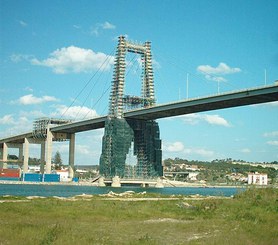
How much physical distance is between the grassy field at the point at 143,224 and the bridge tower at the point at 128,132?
69.3 m

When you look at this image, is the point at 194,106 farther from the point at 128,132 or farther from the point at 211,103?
the point at 128,132

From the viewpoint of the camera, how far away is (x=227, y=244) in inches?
634

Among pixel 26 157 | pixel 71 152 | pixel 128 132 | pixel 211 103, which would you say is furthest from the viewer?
pixel 26 157

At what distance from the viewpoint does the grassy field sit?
Answer: 16766 mm

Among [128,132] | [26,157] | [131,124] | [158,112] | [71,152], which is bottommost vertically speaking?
[26,157]

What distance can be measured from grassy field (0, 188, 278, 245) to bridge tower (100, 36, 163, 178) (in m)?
69.3

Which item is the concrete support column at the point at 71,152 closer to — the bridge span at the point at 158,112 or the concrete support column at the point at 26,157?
the bridge span at the point at 158,112

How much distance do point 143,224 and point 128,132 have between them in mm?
79513

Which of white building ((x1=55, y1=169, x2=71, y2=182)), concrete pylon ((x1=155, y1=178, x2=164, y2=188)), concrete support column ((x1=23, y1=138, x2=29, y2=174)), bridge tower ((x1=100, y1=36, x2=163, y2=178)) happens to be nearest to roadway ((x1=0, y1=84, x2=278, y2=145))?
bridge tower ((x1=100, y1=36, x2=163, y2=178))

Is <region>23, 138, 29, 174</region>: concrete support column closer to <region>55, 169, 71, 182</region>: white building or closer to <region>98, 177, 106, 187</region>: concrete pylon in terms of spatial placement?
<region>55, 169, 71, 182</region>: white building

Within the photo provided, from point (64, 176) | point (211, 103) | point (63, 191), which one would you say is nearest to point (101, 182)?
point (64, 176)

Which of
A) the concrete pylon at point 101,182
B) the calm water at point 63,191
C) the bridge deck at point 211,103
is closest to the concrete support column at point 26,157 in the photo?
the concrete pylon at point 101,182

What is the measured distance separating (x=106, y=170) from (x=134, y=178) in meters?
6.15

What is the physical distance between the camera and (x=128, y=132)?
10175cm
